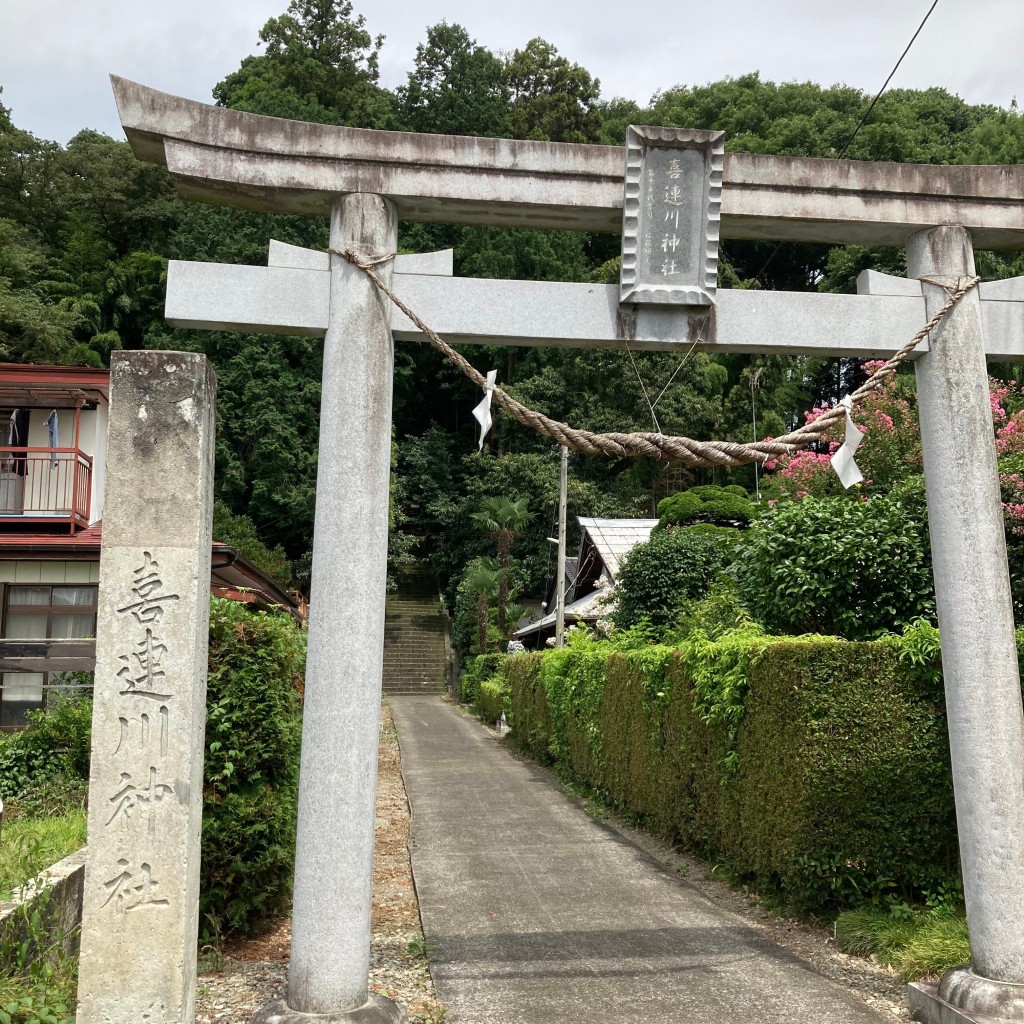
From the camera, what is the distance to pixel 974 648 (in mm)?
4961

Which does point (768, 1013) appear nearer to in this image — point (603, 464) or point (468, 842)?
point (468, 842)

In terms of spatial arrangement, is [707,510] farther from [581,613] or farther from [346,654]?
[346,654]

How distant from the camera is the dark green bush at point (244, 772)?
577 centimetres

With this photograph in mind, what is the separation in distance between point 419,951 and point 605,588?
2020cm

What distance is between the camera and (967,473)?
201 inches

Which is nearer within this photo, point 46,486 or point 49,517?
point 49,517

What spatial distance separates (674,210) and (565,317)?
2.75 ft

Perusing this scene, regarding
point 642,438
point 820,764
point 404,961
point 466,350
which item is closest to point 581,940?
point 404,961

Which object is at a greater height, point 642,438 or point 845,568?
point 642,438

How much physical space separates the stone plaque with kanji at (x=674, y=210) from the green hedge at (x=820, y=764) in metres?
2.77

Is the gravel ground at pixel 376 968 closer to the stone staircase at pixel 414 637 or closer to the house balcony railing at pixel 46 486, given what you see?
the house balcony railing at pixel 46 486

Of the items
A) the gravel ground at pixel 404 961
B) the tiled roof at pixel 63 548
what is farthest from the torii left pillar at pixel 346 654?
the tiled roof at pixel 63 548

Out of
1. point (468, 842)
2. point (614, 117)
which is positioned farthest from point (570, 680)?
point (614, 117)

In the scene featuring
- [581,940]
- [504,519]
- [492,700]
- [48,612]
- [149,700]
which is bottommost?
[492,700]
